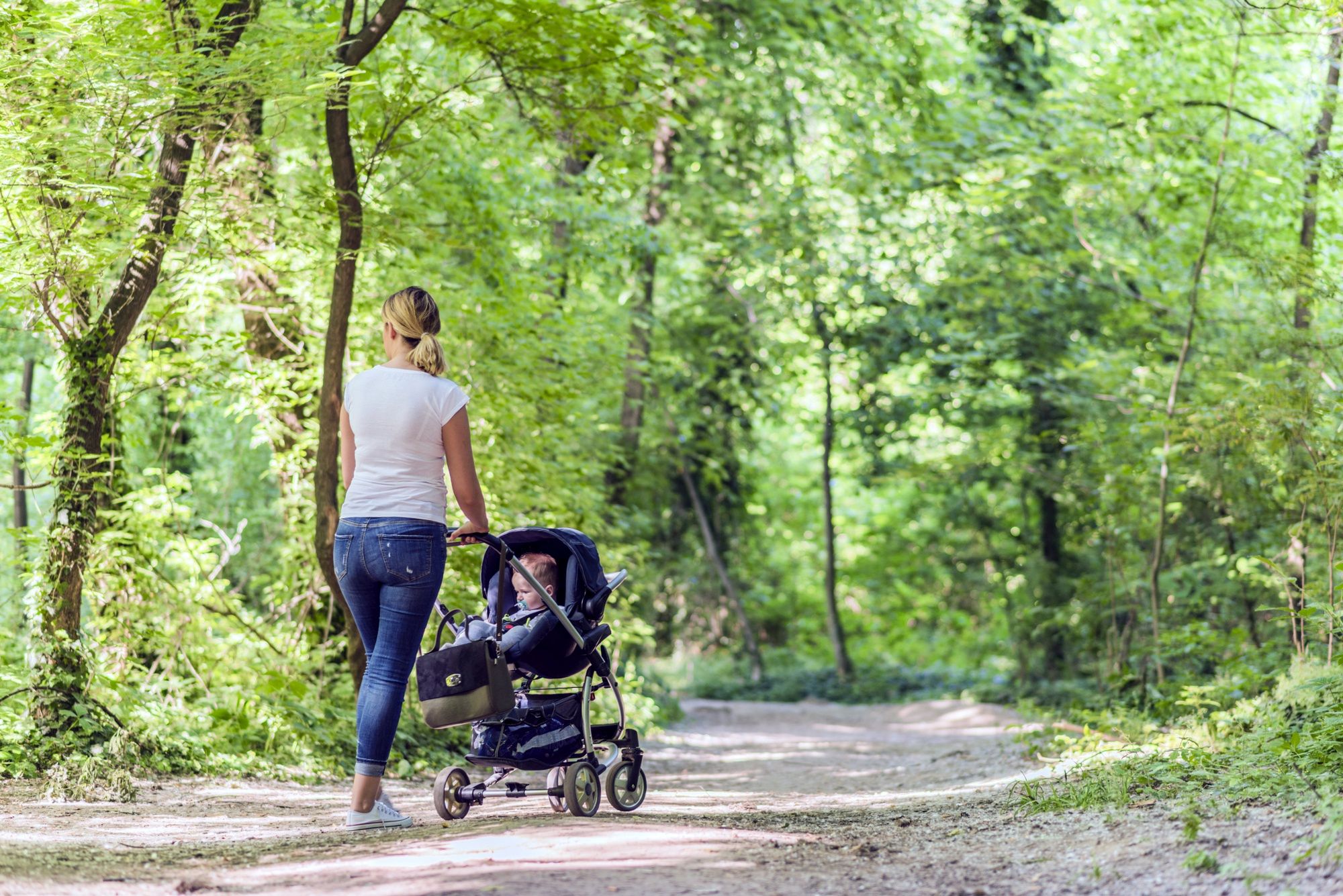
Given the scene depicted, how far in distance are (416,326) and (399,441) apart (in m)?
0.48

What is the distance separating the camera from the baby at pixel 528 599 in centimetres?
483

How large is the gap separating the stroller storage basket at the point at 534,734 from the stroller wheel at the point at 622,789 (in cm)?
21

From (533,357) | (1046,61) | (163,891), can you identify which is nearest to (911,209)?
(1046,61)

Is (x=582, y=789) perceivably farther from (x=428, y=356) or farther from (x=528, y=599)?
(x=428, y=356)

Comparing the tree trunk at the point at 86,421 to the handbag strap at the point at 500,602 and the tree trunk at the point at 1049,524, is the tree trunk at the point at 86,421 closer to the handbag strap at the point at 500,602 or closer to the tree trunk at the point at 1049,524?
the handbag strap at the point at 500,602

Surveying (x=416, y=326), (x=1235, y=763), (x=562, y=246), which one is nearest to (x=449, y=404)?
(x=416, y=326)

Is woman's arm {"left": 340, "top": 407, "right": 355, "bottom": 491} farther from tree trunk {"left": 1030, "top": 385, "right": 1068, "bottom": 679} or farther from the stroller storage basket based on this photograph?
tree trunk {"left": 1030, "top": 385, "right": 1068, "bottom": 679}

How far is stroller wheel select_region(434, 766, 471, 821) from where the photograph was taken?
4.77m

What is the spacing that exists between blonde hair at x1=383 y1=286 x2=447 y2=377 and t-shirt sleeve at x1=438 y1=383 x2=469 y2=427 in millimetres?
98

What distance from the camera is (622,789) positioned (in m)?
5.12

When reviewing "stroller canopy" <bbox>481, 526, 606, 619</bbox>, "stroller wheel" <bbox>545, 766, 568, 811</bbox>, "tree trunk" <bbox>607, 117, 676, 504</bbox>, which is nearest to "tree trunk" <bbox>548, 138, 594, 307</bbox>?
"tree trunk" <bbox>607, 117, 676, 504</bbox>

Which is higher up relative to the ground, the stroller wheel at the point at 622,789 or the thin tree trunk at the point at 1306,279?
the thin tree trunk at the point at 1306,279

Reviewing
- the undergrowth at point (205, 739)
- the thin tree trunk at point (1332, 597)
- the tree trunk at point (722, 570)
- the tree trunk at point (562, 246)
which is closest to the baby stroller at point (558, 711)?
the undergrowth at point (205, 739)

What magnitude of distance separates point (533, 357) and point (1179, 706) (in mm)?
5320
